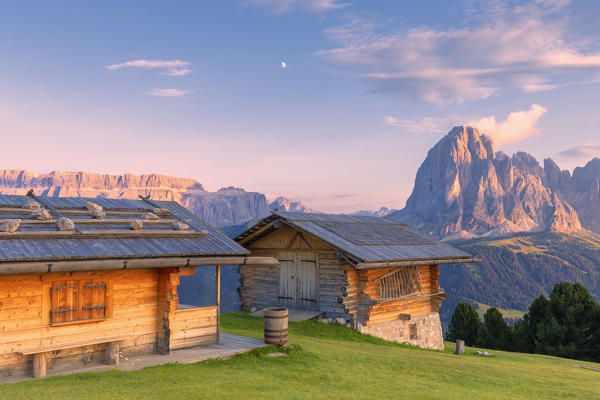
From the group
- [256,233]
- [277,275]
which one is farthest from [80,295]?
[256,233]

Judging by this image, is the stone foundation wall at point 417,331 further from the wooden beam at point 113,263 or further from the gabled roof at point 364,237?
the wooden beam at point 113,263

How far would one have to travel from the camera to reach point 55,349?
397 inches

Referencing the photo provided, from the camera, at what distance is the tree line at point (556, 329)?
29.5 m

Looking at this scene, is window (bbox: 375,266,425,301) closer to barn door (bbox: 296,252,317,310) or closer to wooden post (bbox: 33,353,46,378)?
barn door (bbox: 296,252,317,310)

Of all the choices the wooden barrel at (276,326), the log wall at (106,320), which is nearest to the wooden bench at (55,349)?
the log wall at (106,320)

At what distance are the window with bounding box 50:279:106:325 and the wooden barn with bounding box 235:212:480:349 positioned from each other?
34.6 ft

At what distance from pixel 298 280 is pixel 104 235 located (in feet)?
40.1

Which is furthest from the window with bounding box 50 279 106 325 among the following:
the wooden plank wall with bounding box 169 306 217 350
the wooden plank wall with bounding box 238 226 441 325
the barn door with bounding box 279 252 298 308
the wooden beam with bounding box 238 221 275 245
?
the barn door with bounding box 279 252 298 308

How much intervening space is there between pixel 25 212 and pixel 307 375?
8087mm

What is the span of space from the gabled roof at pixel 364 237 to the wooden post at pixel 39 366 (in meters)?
12.0

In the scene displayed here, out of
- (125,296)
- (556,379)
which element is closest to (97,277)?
(125,296)

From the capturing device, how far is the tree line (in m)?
29.5

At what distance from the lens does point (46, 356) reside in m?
10.4

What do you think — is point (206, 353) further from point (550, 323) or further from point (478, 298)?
point (478, 298)
